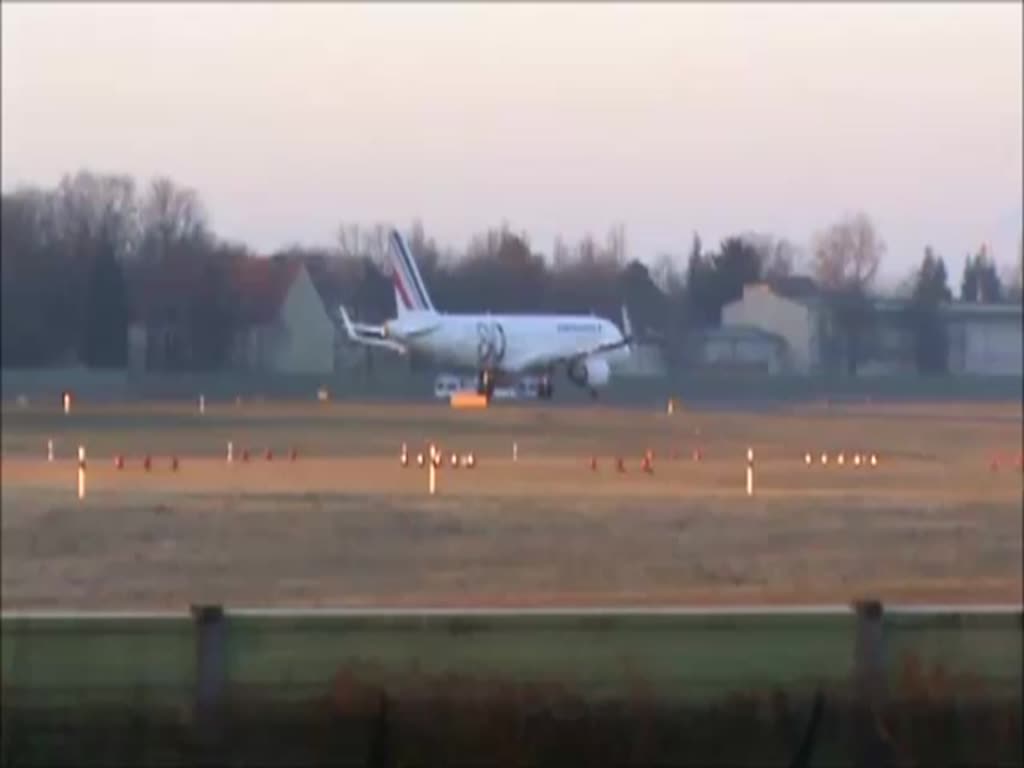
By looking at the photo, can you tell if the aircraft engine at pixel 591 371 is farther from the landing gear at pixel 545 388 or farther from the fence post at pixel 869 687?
the fence post at pixel 869 687

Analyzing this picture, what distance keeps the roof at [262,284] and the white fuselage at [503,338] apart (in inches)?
103

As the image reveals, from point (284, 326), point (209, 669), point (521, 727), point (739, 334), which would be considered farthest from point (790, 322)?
point (521, 727)

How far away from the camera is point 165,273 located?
52312mm

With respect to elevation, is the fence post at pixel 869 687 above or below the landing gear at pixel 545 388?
below

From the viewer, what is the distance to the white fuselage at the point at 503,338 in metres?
50.8

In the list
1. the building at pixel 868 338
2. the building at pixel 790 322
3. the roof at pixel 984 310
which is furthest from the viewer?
the roof at pixel 984 310

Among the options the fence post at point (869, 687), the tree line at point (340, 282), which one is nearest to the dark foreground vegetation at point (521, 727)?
the fence post at point (869, 687)

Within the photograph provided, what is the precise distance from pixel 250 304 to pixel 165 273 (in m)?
2.03

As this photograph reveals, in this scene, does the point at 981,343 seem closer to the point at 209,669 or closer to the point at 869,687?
the point at 869,687

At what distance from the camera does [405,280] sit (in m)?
50.8

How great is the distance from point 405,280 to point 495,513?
1895cm

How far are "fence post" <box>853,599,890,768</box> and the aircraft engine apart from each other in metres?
46.4

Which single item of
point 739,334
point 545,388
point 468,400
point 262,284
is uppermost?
point 262,284

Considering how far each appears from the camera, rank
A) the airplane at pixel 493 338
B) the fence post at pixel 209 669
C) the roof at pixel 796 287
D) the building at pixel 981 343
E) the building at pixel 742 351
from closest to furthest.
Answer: the fence post at pixel 209 669, the airplane at pixel 493 338, the building at pixel 742 351, the roof at pixel 796 287, the building at pixel 981 343
